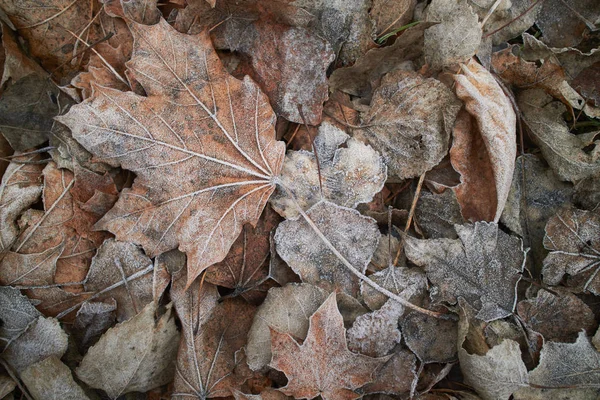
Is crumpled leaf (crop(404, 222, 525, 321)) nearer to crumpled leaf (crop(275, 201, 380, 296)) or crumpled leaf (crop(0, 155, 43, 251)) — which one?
crumpled leaf (crop(275, 201, 380, 296))

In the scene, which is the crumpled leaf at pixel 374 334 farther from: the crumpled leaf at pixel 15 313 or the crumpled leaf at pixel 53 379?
the crumpled leaf at pixel 15 313

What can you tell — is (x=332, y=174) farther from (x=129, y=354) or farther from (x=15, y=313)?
(x=15, y=313)

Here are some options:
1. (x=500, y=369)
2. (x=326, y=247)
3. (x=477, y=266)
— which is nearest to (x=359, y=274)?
(x=326, y=247)

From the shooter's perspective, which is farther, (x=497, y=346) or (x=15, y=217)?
(x=15, y=217)

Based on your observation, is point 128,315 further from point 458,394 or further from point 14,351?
point 458,394

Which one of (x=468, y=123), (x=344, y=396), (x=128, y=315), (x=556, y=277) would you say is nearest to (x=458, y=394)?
(x=344, y=396)

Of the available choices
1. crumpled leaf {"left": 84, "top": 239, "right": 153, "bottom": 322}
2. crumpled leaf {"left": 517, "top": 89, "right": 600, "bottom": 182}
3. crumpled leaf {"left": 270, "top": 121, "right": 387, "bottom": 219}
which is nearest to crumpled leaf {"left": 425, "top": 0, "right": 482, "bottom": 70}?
crumpled leaf {"left": 517, "top": 89, "right": 600, "bottom": 182}
